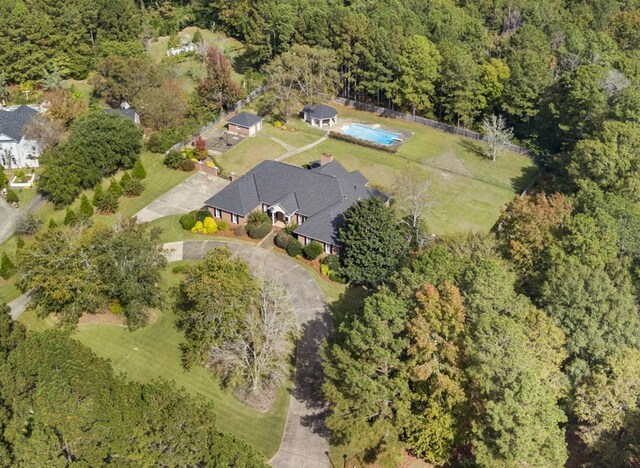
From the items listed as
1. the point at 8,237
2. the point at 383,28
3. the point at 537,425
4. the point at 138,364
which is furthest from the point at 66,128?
the point at 537,425

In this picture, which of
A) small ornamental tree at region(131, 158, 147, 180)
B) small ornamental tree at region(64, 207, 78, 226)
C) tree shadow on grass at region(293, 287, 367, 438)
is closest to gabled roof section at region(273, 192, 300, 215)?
tree shadow on grass at region(293, 287, 367, 438)

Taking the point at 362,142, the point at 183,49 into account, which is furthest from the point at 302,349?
the point at 183,49

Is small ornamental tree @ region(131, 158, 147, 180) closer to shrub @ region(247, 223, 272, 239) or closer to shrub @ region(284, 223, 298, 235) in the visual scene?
shrub @ region(247, 223, 272, 239)

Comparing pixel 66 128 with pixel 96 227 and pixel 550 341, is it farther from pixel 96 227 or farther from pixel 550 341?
pixel 550 341

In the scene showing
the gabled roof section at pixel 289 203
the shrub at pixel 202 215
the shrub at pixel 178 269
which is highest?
the gabled roof section at pixel 289 203

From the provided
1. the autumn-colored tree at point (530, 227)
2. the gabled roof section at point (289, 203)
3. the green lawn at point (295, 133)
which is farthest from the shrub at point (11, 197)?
the autumn-colored tree at point (530, 227)

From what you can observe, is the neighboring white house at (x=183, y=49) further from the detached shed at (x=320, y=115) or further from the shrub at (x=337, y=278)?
the shrub at (x=337, y=278)
